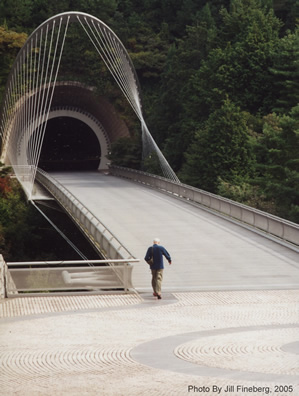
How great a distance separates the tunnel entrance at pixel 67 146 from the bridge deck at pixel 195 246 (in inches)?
1684

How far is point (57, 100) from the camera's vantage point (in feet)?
259

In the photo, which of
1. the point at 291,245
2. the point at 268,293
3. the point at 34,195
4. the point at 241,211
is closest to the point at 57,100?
the point at 34,195

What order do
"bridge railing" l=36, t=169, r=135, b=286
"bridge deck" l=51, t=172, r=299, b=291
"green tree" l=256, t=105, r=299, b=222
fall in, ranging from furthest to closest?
"green tree" l=256, t=105, r=299, b=222 < "bridge railing" l=36, t=169, r=135, b=286 < "bridge deck" l=51, t=172, r=299, b=291

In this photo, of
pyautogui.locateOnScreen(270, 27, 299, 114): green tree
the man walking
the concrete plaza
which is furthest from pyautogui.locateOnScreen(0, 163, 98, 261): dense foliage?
the concrete plaza

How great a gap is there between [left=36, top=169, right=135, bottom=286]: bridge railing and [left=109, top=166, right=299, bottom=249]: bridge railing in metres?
5.21

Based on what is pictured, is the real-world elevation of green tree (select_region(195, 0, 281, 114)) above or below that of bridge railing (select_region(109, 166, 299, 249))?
above

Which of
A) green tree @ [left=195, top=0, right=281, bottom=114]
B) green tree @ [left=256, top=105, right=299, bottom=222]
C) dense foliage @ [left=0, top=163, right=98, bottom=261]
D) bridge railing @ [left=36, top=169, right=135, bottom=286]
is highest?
green tree @ [left=195, top=0, right=281, bottom=114]

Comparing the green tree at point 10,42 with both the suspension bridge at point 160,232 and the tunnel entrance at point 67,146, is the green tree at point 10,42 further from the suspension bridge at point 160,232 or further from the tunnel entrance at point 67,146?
the tunnel entrance at point 67,146

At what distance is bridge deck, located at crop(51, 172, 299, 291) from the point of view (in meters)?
21.9

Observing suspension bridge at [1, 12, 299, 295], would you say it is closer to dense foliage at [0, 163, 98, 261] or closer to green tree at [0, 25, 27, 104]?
dense foliage at [0, 163, 98, 261]

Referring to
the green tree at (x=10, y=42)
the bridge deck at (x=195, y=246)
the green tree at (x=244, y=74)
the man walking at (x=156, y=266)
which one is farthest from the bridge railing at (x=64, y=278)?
the green tree at (x=10, y=42)

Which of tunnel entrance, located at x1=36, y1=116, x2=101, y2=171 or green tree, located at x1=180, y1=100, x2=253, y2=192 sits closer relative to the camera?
green tree, located at x1=180, y1=100, x2=253, y2=192

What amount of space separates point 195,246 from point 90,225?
5291mm

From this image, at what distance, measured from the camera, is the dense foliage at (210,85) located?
4341 cm
